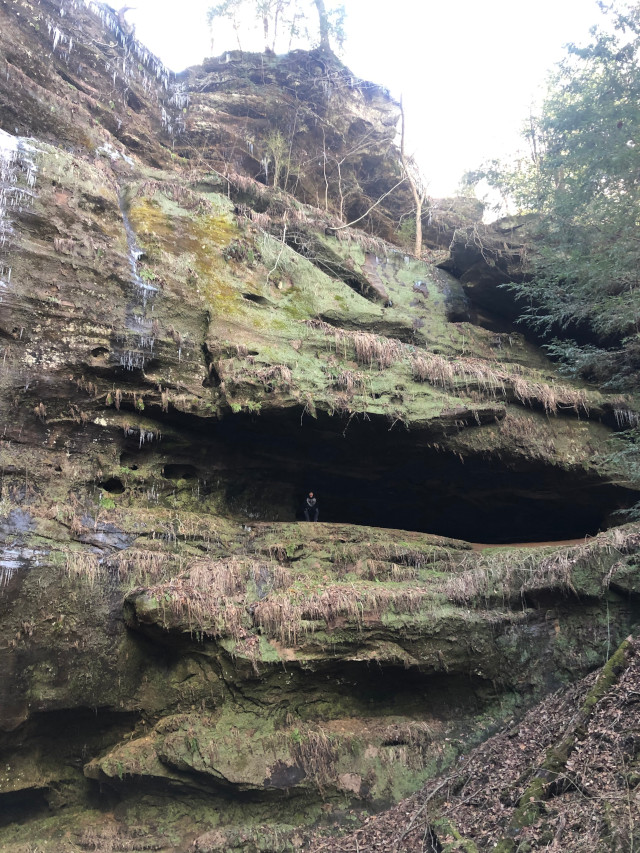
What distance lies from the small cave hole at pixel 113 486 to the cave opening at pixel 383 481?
40.3 inches

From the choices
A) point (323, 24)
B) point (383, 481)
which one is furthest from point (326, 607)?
point (323, 24)

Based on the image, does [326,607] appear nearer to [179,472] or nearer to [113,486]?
[179,472]

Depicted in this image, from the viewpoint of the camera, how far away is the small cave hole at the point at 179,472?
35.5 ft

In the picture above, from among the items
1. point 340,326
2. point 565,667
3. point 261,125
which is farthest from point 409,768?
point 261,125

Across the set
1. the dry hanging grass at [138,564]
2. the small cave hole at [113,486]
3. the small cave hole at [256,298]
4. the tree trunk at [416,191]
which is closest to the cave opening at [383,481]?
the small cave hole at [113,486]

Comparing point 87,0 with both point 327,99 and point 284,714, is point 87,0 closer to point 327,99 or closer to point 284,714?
point 327,99

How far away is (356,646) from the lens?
8680mm

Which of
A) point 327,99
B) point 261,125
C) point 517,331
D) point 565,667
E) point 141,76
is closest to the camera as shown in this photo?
point 565,667

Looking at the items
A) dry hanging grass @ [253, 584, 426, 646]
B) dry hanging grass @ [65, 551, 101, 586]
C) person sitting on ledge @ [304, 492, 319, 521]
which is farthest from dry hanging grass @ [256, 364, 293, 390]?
dry hanging grass @ [65, 551, 101, 586]

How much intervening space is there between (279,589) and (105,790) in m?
3.75

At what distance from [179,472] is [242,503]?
1610mm

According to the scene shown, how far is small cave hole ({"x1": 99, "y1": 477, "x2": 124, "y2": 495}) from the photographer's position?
9.75 m

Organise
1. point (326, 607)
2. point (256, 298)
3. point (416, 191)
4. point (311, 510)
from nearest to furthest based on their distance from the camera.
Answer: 1. point (326, 607)
2. point (311, 510)
3. point (256, 298)
4. point (416, 191)

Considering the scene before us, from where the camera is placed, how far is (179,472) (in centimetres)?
1098
